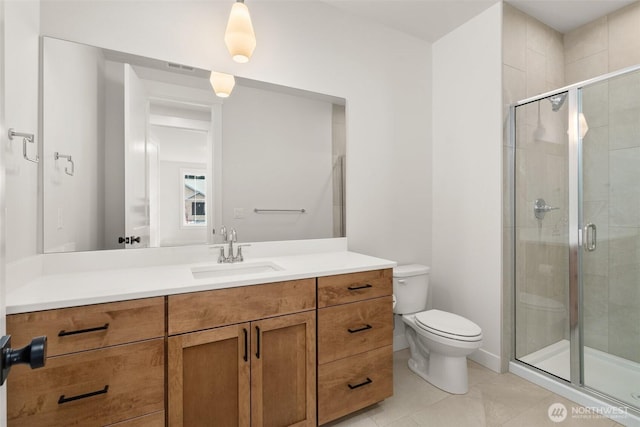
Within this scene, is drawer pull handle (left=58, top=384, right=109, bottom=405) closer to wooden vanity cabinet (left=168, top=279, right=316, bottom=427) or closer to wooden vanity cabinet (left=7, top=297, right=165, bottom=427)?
wooden vanity cabinet (left=7, top=297, right=165, bottom=427)

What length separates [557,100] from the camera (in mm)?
2104

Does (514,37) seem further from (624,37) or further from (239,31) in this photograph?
(239,31)

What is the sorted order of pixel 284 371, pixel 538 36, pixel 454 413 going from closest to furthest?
1. pixel 284 371
2. pixel 454 413
3. pixel 538 36

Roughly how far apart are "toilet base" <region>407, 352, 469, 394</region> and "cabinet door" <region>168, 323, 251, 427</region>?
1285 millimetres

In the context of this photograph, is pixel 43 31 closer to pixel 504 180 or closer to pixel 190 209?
pixel 190 209

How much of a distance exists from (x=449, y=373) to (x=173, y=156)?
215cm

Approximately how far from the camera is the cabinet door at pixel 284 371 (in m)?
1.39

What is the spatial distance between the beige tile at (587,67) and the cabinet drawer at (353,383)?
2740 millimetres

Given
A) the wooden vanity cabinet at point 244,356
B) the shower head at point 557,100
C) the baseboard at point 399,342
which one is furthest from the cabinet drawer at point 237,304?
the shower head at point 557,100

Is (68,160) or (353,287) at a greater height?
(68,160)

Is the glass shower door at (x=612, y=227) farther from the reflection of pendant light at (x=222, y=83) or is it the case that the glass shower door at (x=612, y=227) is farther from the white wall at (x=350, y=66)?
the reflection of pendant light at (x=222, y=83)

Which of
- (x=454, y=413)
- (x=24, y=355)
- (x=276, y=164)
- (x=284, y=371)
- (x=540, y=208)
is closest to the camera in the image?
(x=24, y=355)

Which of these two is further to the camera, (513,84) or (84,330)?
(513,84)

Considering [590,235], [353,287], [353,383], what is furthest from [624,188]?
[353,383]
